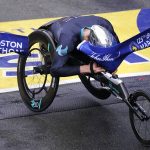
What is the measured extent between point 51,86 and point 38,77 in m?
1.18

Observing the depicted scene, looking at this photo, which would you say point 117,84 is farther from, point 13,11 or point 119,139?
point 13,11

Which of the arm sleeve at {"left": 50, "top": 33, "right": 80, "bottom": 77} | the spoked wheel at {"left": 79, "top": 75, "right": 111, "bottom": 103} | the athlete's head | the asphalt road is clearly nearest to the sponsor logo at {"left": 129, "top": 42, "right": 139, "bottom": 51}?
the athlete's head

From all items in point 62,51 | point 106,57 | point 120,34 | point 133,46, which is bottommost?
point 120,34

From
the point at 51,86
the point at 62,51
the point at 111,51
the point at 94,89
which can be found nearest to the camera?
the point at 111,51

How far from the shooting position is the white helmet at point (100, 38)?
5.49 metres

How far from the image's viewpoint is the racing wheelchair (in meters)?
5.26

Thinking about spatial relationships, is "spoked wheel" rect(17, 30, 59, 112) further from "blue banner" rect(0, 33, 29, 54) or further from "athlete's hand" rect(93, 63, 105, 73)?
"athlete's hand" rect(93, 63, 105, 73)

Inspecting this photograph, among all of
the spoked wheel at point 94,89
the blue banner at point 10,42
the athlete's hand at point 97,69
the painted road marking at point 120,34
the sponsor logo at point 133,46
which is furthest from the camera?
the painted road marking at point 120,34

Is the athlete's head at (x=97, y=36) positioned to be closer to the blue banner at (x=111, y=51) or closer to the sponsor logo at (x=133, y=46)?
the blue banner at (x=111, y=51)

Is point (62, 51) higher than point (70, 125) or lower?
higher

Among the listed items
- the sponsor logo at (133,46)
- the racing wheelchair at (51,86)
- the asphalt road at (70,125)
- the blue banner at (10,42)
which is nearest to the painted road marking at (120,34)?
the asphalt road at (70,125)

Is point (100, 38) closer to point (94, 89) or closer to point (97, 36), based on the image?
point (97, 36)

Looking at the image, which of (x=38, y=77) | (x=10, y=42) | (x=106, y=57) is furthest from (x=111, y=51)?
(x=38, y=77)

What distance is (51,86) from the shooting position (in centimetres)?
591
